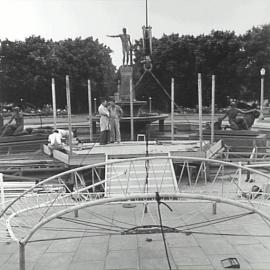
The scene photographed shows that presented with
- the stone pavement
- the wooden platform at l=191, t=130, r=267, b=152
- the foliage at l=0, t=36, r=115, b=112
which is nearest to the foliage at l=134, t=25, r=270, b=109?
the foliage at l=0, t=36, r=115, b=112

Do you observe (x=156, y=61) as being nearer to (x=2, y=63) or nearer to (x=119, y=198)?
(x=2, y=63)

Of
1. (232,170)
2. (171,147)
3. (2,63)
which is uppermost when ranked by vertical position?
(2,63)

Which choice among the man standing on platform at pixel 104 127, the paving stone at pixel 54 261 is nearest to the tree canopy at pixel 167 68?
the man standing on platform at pixel 104 127

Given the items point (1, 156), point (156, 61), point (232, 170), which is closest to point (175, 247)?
point (232, 170)

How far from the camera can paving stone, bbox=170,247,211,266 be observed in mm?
5256

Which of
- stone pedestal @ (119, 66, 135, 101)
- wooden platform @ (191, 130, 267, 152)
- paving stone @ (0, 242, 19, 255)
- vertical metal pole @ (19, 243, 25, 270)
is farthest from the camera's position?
stone pedestal @ (119, 66, 135, 101)

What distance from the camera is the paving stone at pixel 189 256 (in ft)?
17.2

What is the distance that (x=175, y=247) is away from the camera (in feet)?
19.1

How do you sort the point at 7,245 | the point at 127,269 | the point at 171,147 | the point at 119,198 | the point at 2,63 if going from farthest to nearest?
the point at 2,63, the point at 171,147, the point at 7,245, the point at 127,269, the point at 119,198

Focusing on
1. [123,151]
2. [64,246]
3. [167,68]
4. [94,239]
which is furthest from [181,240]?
[167,68]

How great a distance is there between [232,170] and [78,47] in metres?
32.1

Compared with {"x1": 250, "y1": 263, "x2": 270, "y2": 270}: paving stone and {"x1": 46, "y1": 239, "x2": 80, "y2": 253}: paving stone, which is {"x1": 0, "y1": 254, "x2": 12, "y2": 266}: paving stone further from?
{"x1": 250, "y1": 263, "x2": 270, "y2": 270}: paving stone

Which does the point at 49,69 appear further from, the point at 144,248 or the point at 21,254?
the point at 21,254

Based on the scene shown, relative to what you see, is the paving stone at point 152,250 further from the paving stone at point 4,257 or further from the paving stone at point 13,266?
the paving stone at point 4,257
